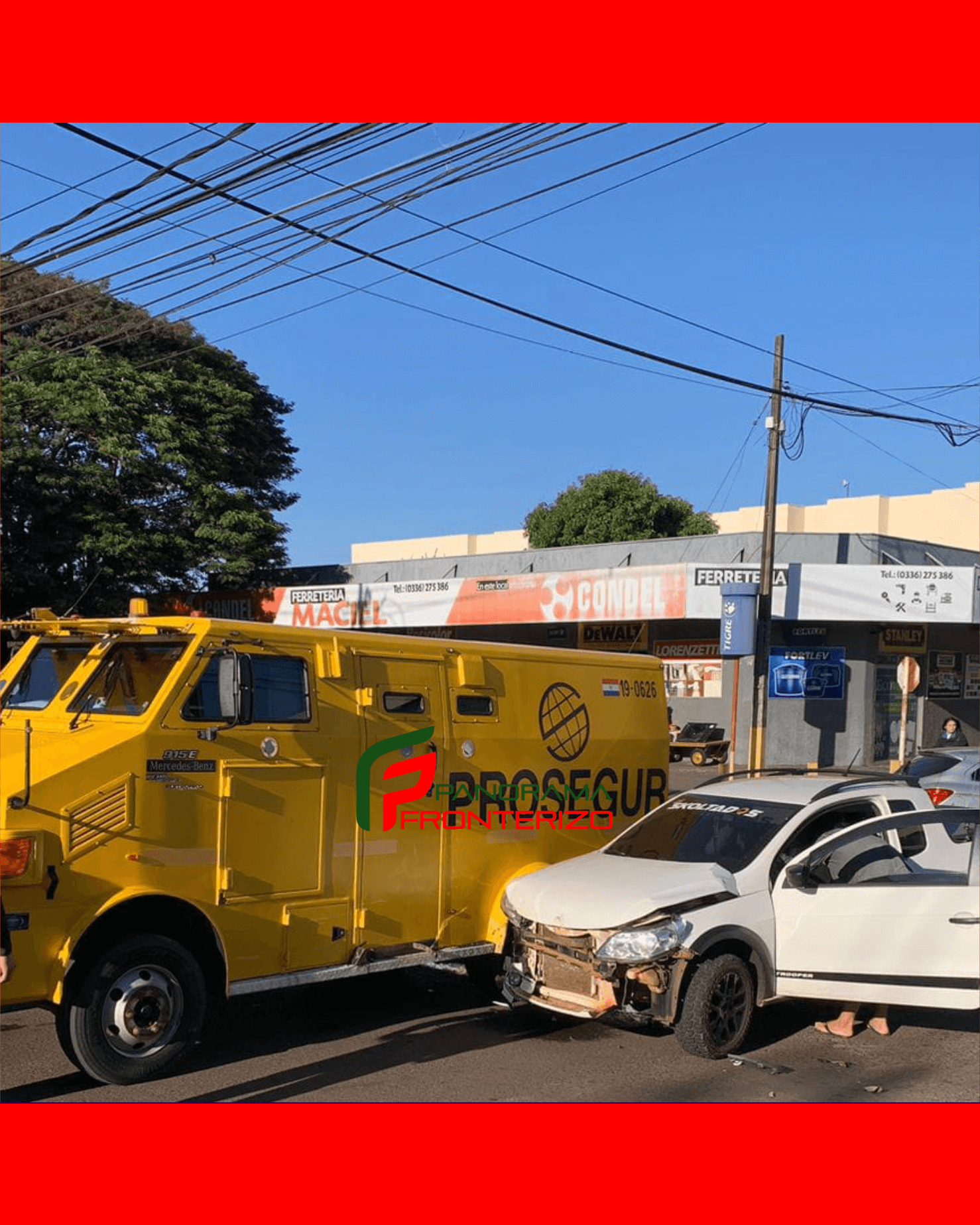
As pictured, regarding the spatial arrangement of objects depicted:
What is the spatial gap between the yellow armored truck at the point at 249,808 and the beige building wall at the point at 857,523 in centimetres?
4773

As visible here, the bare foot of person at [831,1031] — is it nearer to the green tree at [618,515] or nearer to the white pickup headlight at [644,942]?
the white pickup headlight at [644,942]

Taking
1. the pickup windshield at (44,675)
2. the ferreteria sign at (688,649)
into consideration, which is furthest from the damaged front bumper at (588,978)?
the ferreteria sign at (688,649)

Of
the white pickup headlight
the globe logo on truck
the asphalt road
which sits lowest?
the asphalt road

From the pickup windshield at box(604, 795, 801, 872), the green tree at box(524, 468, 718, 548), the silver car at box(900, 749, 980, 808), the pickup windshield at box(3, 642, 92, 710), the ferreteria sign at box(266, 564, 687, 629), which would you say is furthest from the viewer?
the green tree at box(524, 468, 718, 548)

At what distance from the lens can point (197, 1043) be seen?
711 centimetres

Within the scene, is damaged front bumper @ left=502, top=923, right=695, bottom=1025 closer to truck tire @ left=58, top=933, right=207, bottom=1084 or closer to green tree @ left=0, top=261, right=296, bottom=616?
truck tire @ left=58, top=933, right=207, bottom=1084

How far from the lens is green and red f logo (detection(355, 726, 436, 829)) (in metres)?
7.55

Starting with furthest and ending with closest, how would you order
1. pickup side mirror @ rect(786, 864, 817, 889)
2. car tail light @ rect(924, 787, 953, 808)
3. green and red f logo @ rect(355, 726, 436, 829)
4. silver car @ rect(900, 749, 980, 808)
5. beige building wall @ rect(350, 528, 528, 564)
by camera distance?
beige building wall @ rect(350, 528, 528, 564), silver car @ rect(900, 749, 980, 808), car tail light @ rect(924, 787, 953, 808), green and red f logo @ rect(355, 726, 436, 829), pickup side mirror @ rect(786, 864, 817, 889)

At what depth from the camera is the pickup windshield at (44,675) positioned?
7.19 meters

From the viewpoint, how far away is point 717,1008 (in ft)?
23.0

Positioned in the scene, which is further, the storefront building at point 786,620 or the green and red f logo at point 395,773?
the storefront building at point 786,620

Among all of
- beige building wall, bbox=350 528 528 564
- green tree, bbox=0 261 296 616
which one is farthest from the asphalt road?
beige building wall, bbox=350 528 528 564

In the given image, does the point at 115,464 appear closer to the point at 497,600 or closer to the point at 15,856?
the point at 497,600

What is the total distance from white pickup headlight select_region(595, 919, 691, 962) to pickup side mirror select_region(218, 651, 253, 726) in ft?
8.53
